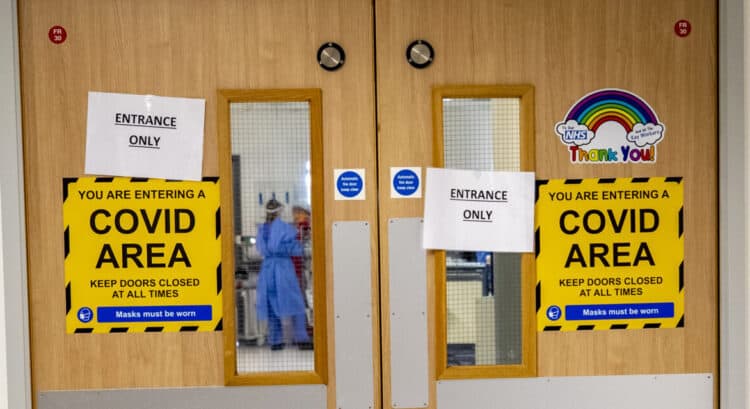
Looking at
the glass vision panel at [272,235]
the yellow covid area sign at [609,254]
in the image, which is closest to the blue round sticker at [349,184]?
the glass vision panel at [272,235]

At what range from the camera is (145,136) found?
2377mm

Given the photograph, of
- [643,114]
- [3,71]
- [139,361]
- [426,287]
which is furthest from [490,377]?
[3,71]

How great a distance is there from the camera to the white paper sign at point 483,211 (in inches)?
94.4

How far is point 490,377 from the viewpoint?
2.44 metres

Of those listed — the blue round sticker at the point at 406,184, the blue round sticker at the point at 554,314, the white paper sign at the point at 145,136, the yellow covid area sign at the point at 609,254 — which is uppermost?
the white paper sign at the point at 145,136

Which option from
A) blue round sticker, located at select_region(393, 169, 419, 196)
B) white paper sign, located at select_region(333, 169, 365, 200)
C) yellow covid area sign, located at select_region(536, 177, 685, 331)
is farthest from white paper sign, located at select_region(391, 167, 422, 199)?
yellow covid area sign, located at select_region(536, 177, 685, 331)

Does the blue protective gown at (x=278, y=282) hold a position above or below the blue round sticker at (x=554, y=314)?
above

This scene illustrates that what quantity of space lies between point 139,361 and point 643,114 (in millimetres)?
1976

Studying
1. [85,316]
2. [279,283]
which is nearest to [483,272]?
[279,283]

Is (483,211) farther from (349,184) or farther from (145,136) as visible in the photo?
(145,136)

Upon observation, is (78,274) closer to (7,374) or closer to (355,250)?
(7,374)

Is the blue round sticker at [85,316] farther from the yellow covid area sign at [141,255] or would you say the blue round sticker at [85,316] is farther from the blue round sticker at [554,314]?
the blue round sticker at [554,314]

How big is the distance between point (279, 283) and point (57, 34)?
1147 millimetres

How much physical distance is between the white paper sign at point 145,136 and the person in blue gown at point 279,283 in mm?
306
